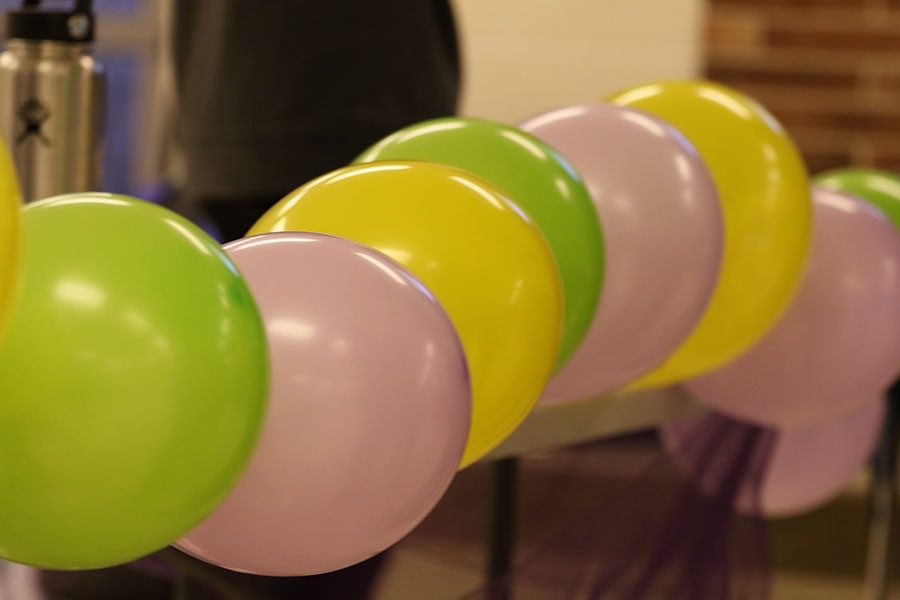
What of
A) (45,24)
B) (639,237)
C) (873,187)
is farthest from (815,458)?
(45,24)

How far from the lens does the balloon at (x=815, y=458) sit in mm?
1433

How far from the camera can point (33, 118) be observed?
920 millimetres

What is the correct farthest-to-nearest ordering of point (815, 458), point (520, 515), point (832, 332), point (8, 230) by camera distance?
point (815, 458), point (520, 515), point (832, 332), point (8, 230)

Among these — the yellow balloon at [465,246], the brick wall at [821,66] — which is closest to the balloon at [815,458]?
the yellow balloon at [465,246]

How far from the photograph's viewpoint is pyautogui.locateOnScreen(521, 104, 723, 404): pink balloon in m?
0.95

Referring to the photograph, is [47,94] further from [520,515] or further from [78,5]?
[520,515]

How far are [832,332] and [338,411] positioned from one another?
2.24 ft

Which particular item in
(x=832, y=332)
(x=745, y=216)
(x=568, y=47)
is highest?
(x=745, y=216)

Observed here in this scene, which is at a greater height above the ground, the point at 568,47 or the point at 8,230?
the point at 8,230

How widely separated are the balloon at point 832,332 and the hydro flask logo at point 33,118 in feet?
2.00

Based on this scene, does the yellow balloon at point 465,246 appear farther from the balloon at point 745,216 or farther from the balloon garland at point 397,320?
the balloon at point 745,216

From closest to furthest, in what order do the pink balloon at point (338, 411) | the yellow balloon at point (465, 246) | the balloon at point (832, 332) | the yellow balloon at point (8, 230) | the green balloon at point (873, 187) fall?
the yellow balloon at point (8, 230)
the pink balloon at point (338, 411)
the yellow balloon at point (465, 246)
the balloon at point (832, 332)
the green balloon at point (873, 187)

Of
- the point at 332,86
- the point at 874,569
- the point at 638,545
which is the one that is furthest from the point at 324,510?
the point at 874,569

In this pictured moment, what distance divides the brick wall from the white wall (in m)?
0.10
